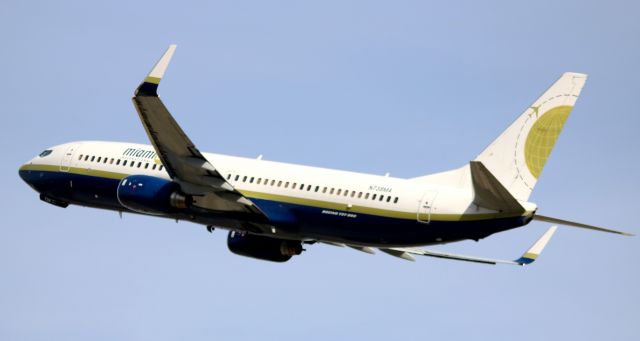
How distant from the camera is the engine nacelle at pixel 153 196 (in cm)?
6391

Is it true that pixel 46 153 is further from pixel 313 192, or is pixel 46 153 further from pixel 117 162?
pixel 313 192

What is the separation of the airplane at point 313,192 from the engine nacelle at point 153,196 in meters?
0.04

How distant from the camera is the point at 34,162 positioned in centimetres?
7319

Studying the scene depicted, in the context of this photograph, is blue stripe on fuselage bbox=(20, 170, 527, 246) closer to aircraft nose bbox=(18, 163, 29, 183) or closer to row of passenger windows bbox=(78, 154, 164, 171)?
row of passenger windows bbox=(78, 154, 164, 171)

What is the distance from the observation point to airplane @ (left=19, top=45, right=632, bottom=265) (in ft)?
196

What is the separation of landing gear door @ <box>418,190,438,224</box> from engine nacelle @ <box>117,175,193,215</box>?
10.2m

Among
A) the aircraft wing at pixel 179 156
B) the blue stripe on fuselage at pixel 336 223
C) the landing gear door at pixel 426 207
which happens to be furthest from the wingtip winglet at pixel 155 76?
the landing gear door at pixel 426 207

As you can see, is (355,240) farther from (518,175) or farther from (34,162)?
(34,162)

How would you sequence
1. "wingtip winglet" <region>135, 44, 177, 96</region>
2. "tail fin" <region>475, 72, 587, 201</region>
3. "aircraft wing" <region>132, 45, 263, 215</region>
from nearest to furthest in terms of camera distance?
"wingtip winglet" <region>135, 44, 177, 96</region>, "aircraft wing" <region>132, 45, 263, 215</region>, "tail fin" <region>475, 72, 587, 201</region>

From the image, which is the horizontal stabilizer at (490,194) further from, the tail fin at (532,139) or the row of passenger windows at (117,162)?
the row of passenger windows at (117,162)

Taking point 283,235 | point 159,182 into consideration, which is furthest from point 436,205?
point 159,182

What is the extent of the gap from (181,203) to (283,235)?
15.8 ft

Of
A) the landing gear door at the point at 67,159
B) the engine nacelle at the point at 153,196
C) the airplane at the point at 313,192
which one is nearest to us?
the airplane at the point at 313,192

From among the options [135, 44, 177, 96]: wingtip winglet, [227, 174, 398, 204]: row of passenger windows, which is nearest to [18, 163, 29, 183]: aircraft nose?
[227, 174, 398, 204]: row of passenger windows
